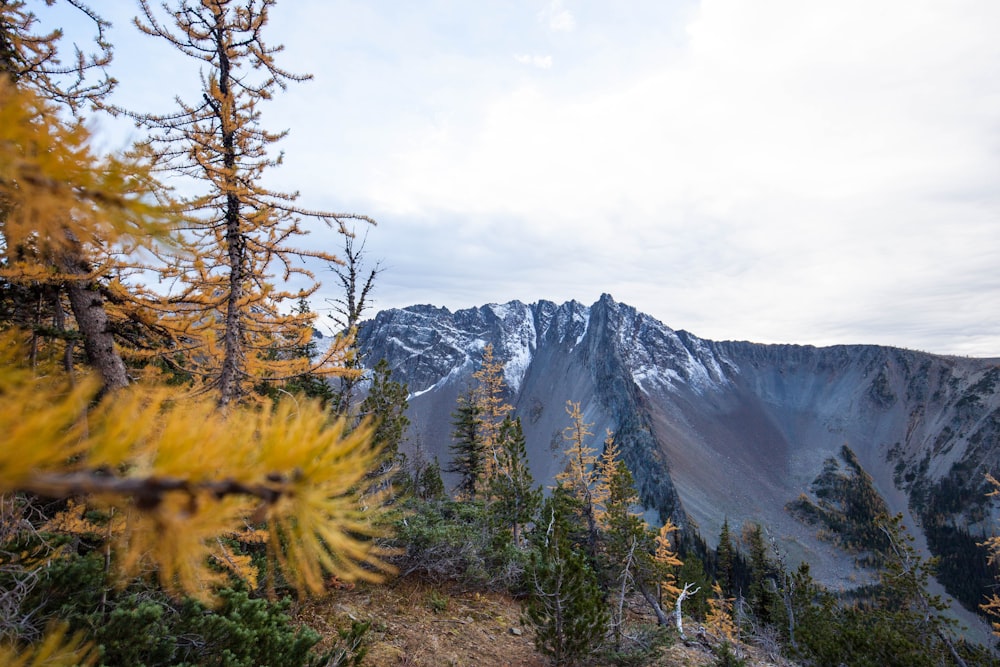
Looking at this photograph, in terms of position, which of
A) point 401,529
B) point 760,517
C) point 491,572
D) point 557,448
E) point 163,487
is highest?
point 163,487

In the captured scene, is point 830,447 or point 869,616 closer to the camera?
point 869,616

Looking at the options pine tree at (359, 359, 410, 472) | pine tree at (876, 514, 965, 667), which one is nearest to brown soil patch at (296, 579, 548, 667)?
pine tree at (359, 359, 410, 472)

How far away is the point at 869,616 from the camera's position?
1662 centimetres

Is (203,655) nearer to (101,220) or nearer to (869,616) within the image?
(101,220)

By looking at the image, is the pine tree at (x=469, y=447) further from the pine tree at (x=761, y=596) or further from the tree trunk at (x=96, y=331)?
the tree trunk at (x=96, y=331)

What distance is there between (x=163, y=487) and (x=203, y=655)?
487cm

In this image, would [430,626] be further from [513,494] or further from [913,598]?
[913,598]

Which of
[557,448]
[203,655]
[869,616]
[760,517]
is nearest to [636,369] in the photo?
[557,448]

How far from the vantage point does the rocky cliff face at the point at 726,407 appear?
67750 millimetres

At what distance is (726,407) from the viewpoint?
97.9 metres

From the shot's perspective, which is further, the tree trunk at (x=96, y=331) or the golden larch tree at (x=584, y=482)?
the golden larch tree at (x=584, y=482)

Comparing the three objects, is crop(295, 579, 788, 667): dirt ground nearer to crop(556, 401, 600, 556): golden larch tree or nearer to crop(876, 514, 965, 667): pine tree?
crop(876, 514, 965, 667): pine tree

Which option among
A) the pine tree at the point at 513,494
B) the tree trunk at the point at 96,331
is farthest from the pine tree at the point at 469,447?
the tree trunk at the point at 96,331

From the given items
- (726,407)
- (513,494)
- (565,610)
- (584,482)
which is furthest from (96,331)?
(726,407)
